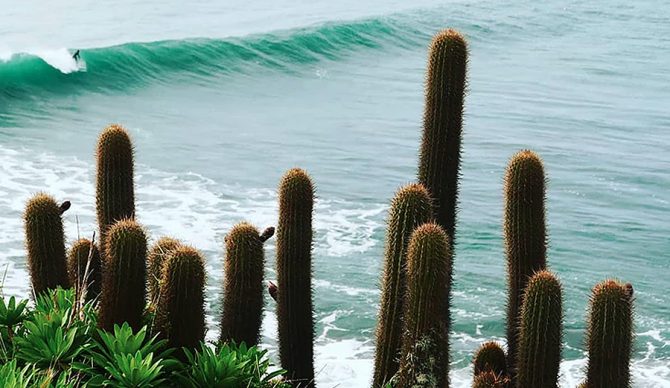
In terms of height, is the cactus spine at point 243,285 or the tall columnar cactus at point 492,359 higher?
the cactus spine at point 243,285

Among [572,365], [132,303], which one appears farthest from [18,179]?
[132,303]

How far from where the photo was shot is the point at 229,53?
103ft

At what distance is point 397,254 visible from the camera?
24.8ft

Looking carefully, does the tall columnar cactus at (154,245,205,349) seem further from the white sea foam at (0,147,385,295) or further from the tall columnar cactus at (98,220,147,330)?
the white sea foam at (0,147,385,295)

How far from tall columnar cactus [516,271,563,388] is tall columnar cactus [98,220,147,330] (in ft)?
7.39

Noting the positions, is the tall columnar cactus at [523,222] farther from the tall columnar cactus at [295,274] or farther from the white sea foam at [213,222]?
the white sea foam at [213,222]

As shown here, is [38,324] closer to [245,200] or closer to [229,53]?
[245,200]

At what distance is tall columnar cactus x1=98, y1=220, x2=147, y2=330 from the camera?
7.16 metres

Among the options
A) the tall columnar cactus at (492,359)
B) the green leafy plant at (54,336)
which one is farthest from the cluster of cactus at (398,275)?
the green leafy plant at (54,336)

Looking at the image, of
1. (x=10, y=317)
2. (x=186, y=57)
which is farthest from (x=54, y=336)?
(x=186, y=57)

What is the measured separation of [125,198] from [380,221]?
9.05 meters

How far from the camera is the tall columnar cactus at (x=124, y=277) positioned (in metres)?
7.16

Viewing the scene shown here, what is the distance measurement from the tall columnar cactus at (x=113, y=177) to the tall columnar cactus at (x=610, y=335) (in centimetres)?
319

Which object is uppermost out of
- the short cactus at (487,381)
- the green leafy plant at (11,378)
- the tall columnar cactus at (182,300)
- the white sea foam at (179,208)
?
the white sea foam at (179,208)
